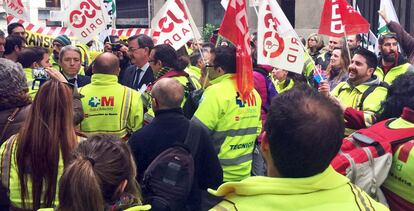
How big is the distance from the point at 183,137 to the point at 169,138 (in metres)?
0.11

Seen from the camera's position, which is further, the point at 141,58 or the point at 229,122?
the point at 141,58

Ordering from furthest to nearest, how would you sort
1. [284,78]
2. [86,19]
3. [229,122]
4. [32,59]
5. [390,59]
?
[86,19]
[284,78]
[390,59]
[32,59]
[229,122]

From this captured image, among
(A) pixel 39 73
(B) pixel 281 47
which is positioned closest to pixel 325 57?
(B) pixel 281 47

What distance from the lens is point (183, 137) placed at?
3895 mm

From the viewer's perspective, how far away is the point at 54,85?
3.13 metres

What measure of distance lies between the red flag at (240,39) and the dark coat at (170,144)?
88 cm

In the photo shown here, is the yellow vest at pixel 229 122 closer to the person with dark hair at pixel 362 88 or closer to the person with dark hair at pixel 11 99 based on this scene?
the person with dark hair at pixel 362 88

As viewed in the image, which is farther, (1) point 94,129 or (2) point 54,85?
(1) point 94,129

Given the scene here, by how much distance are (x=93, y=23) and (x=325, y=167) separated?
6920 mm

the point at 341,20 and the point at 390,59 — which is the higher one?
the point at 341,20

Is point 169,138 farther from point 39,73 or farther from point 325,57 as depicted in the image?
point 325,57

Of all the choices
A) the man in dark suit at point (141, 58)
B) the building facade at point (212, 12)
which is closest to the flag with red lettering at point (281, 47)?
the man in dark suit at point (141, 58)

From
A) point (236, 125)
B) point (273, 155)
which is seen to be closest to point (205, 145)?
point (236, 125)

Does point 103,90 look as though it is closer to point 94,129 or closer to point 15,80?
point 94,129
